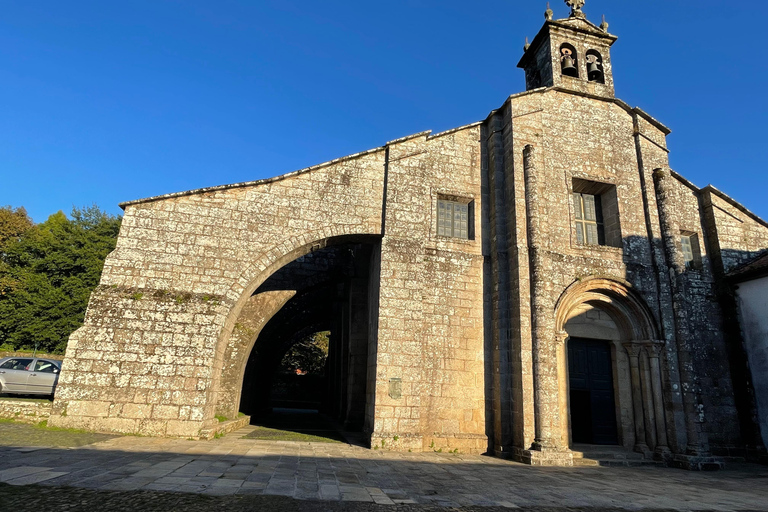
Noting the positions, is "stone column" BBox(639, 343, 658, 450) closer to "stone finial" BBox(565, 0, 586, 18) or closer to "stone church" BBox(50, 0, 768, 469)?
"stone church" BBox(50, 0, 768, 469)

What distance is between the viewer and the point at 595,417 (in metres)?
10.2

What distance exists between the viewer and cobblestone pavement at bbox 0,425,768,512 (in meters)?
4.52

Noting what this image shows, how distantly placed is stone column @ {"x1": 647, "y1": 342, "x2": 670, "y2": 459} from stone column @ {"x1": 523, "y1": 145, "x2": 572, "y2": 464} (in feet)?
8.49

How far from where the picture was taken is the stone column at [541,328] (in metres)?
8.62

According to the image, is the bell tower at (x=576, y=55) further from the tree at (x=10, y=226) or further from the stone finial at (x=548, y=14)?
the tree at (x=10, y=226)

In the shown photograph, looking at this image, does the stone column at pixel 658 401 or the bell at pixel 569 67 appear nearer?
the stone column at pixel 658 401

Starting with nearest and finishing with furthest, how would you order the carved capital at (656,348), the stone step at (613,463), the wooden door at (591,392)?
the stone step at (613,463) → the carved capital at (656,348) → the wooden door at (591,392)

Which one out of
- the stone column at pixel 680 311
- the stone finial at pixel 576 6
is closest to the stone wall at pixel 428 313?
the stone column at pixel 680 311

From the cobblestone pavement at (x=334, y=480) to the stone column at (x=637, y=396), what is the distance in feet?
4.18

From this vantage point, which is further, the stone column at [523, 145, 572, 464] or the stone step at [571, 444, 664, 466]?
the stone step at [571, 444, 664, 466]

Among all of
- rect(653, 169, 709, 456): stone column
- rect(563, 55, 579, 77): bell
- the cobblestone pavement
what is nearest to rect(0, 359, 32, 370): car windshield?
the cobblestone pavement

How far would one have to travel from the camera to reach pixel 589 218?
11.7 metres

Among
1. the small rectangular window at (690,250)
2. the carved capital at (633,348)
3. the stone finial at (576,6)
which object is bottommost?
the carved capital at (633,348)

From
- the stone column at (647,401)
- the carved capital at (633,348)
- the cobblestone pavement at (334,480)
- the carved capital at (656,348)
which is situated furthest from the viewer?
the carved capital at (633,348)
